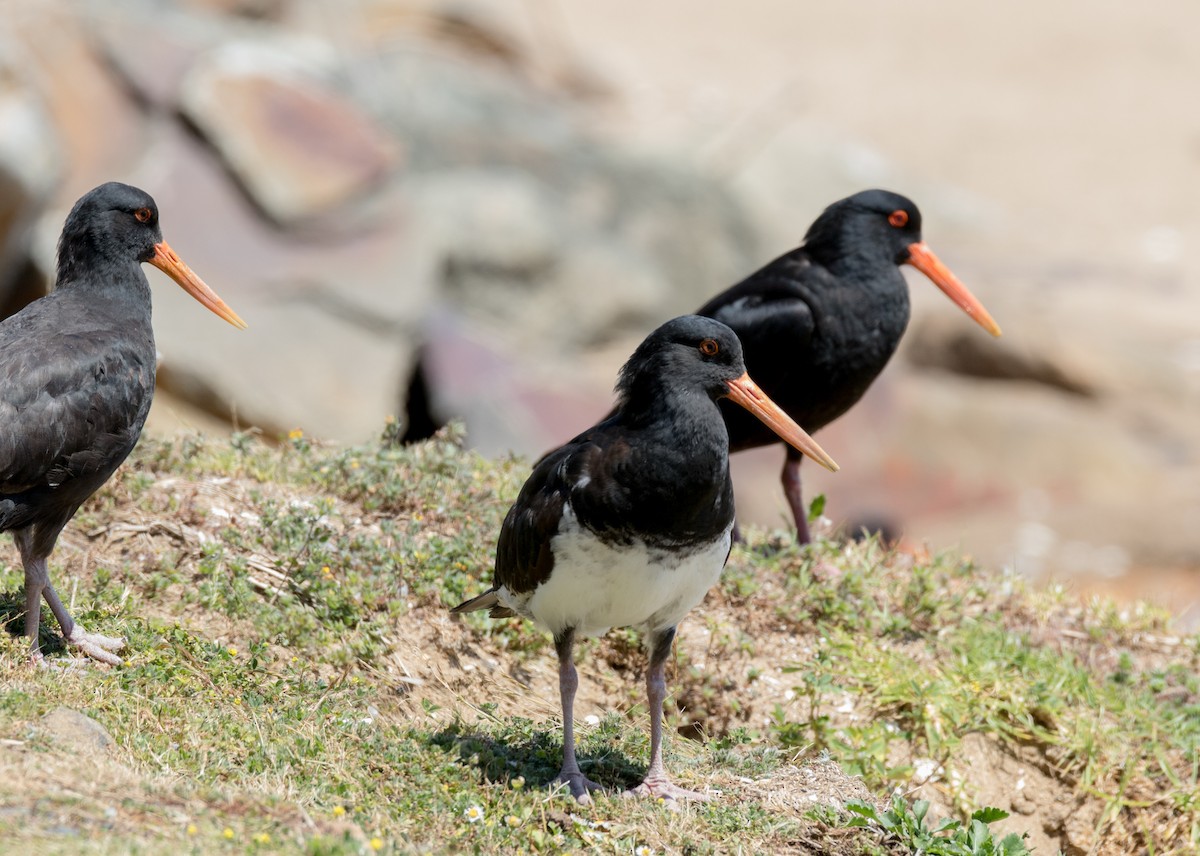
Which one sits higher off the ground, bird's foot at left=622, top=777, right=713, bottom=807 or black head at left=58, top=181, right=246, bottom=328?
black head at left=58, top=181, right=246, bottom=328

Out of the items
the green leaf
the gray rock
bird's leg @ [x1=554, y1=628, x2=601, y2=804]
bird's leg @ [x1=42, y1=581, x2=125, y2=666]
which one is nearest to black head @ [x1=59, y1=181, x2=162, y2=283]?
bird's leg @ [x1=42, y1=581, x2=125, y2=666]

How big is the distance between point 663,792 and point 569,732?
14.7 inches

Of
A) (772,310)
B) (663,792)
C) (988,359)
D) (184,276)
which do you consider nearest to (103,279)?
(184,276)

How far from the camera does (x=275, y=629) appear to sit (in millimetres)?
5195

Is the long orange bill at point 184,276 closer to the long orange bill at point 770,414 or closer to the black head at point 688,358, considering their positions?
the black head at point 688,358

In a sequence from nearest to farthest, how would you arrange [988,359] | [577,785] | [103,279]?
[577,785] → [103,279] → [988,359]

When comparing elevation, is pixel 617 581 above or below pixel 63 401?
above

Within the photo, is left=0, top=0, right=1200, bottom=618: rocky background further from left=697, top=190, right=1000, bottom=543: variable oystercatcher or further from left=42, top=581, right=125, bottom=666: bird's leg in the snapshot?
left=42, top=581, right=125, bottom=666: bird's leg

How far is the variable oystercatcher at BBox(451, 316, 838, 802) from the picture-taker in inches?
169

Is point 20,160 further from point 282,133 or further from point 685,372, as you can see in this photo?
point 685,372

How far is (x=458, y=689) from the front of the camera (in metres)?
5.37

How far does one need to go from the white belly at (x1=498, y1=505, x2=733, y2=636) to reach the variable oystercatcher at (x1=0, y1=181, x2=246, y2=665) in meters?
1.56

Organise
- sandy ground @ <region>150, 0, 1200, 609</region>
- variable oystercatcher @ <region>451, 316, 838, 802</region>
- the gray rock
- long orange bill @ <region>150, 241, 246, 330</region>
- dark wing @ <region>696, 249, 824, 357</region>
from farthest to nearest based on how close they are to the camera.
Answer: sandy ground @ <region>150, 0, 1200, 609</region> → dark wing @ <region>696, 249, 824, 357</region> → long orange bill @ <region>150, 241, 246, 330</region> → variable oystercatcher @ <region>451, 316, 838, 802</region> → the gray rock

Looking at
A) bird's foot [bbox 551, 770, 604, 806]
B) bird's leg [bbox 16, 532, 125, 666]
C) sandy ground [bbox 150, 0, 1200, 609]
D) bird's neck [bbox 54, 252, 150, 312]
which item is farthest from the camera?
sandy ground [bbox 150, 0, 1200, 609]
